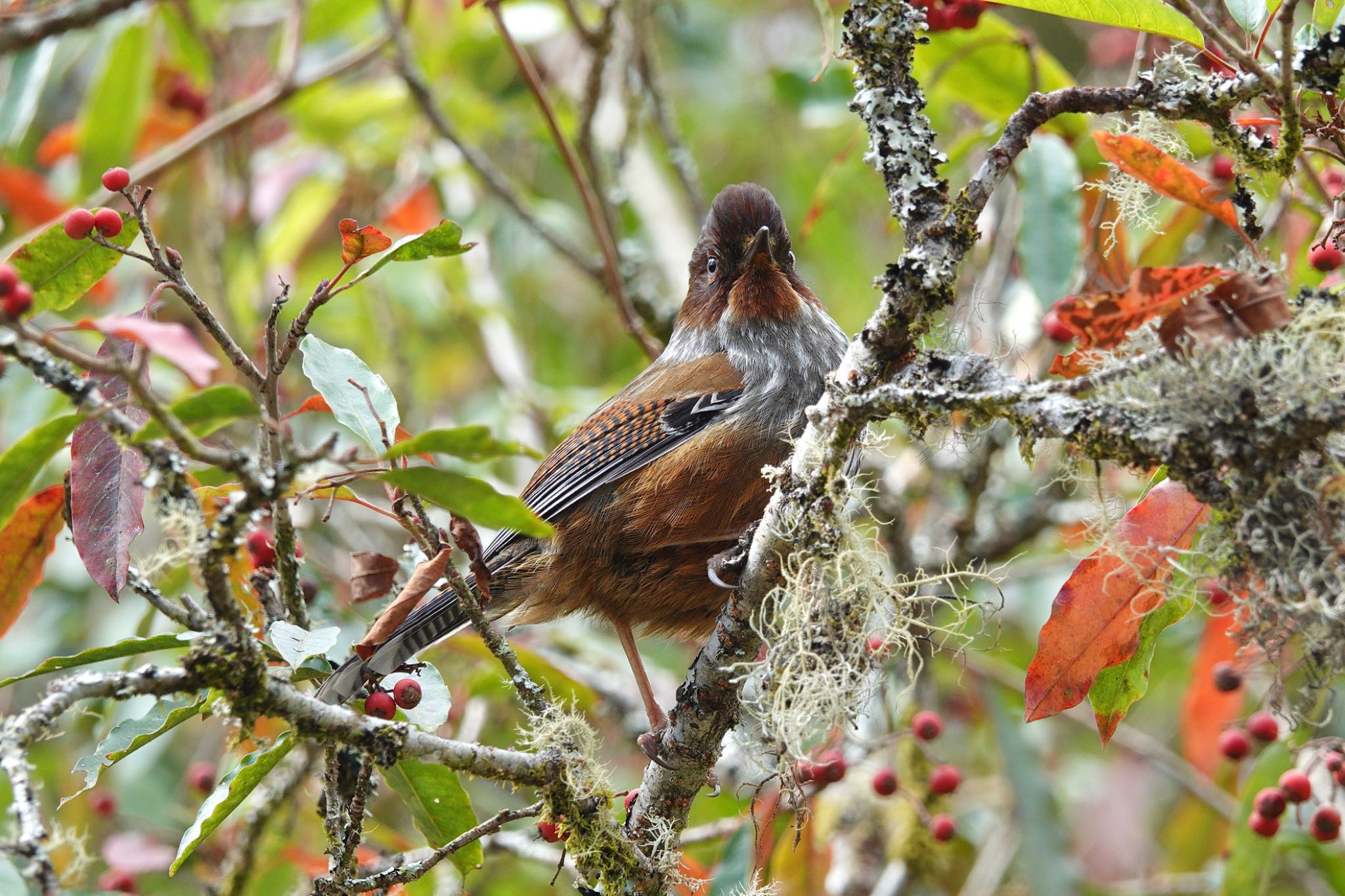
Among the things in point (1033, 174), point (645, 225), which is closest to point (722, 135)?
point (645, 225)

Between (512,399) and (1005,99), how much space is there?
7.59ft

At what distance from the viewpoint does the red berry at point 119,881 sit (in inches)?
141

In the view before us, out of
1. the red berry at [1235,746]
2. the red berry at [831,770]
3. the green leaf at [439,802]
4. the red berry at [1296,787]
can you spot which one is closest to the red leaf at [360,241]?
the green leaf at [439,802]

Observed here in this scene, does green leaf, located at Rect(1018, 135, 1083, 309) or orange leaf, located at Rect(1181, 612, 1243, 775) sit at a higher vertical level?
green leaf, located at Rect(1018, 135, 1083, 309)

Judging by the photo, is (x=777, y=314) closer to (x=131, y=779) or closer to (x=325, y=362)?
(x=325, y=362)

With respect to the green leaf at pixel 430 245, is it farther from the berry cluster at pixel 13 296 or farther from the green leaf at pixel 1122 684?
the green leaf at pixel 1122 684

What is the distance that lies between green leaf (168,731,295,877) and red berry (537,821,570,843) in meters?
0.55

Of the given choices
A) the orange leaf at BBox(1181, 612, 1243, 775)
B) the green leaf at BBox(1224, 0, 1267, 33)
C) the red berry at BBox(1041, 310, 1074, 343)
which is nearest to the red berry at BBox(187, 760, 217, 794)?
the red berry at BBox(1041, 310, 1074, 343)

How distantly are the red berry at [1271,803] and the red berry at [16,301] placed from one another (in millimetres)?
2793

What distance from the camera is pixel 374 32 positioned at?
19.3 ft

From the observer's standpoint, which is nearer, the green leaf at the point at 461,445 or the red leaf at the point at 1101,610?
the green leaf at the point at 461,445

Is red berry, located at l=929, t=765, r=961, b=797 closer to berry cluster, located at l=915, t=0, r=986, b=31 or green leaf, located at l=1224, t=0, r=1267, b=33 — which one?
berry cluster, located at l=915, t=0, r=986, b=31

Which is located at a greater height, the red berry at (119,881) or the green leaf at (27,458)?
the green leaf at (27,458)

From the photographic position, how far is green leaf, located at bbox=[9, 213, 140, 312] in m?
2.23
